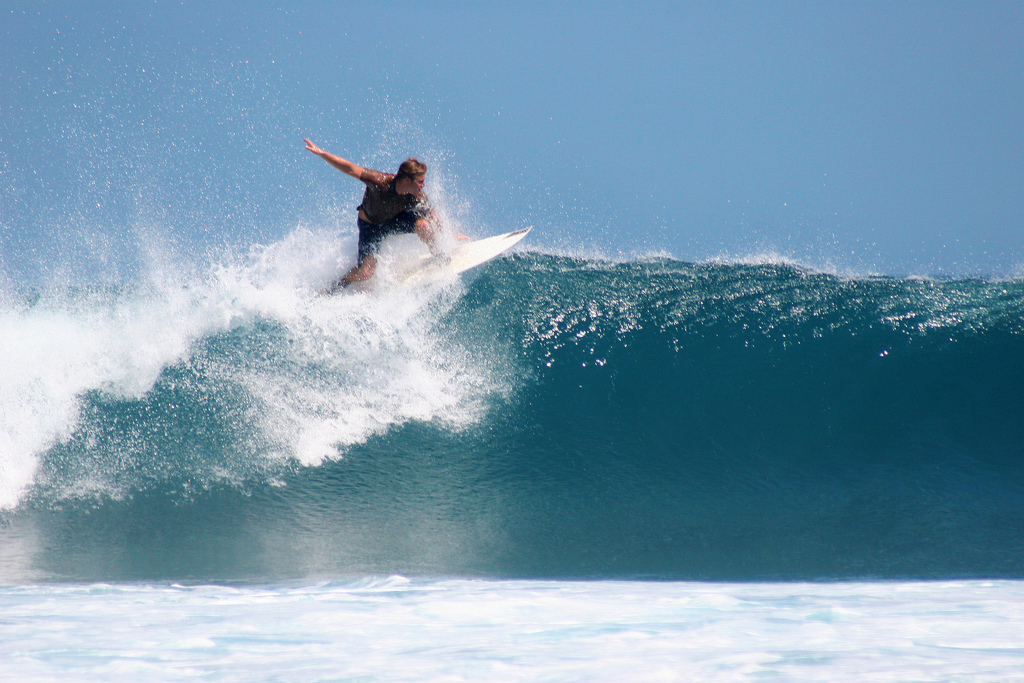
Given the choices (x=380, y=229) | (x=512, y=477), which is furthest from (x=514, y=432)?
(x=380, y=229)

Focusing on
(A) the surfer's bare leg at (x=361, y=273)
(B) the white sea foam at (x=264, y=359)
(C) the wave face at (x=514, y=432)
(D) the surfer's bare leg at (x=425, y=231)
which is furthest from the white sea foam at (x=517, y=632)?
(D) the surfer's bare leg at (x=425, y=231)

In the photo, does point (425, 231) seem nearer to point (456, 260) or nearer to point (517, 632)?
point (456, 260)

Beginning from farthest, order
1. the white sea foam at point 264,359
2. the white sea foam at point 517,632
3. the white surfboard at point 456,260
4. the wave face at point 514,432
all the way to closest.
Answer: the white surfboard at point 456,260 < the white sea foam at point 264,359 < the wave face at point 514,432 < the white sea foam at point 517,632

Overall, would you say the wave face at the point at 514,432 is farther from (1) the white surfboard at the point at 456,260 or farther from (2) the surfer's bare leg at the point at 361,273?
(1) the white surfboard at the point at 456,260

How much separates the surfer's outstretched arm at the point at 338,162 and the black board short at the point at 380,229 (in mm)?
458

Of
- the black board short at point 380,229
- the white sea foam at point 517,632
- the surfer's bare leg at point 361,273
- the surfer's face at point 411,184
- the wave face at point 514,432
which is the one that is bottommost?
the white sea foam at point 517,632

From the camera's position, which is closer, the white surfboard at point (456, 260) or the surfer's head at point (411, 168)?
the surfer's head at point (411, 168)

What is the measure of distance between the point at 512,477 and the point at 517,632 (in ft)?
6.44

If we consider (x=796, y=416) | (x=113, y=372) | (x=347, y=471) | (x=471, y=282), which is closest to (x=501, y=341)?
(x=471, y=282)

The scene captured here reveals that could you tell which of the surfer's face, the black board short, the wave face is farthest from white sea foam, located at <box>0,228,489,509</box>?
the surfer's face

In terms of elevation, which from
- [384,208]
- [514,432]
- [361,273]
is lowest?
[514,432]

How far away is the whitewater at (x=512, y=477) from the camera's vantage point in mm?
2434

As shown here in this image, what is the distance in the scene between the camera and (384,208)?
527 centimetres

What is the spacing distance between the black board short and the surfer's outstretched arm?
46 cm
